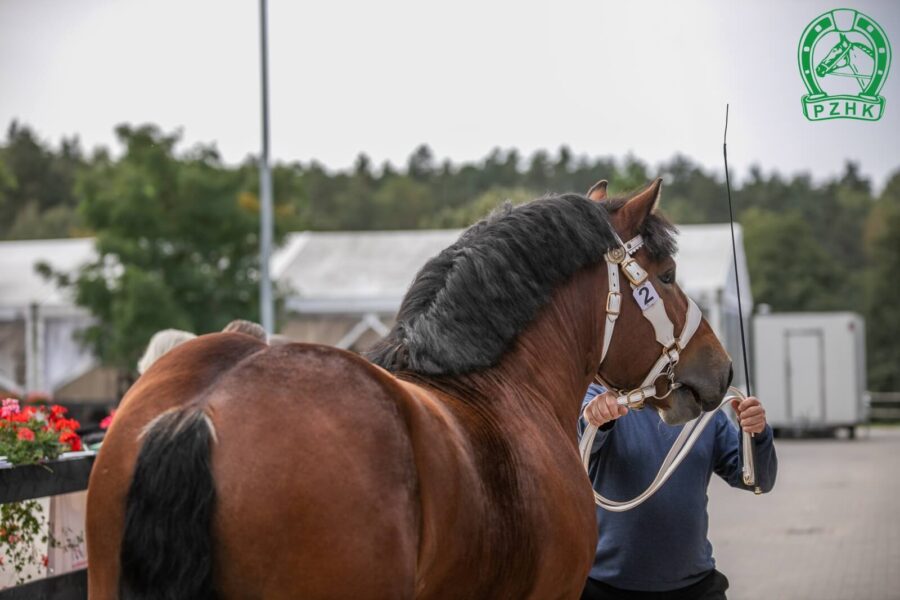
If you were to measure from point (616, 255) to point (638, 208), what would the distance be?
0.20 meters

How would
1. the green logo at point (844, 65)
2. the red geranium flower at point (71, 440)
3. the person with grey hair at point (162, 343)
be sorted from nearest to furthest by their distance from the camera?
the green logo at point (844, 65) → the red geranium flower at point (71, 440) → the person with grey hair at point (162, 343)

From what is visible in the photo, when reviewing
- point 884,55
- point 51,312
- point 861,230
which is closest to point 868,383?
point 861,230

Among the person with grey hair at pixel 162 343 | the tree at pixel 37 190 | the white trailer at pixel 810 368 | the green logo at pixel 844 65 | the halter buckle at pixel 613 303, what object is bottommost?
the white trailer at pixel 810 368

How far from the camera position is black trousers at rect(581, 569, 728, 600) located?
405cm

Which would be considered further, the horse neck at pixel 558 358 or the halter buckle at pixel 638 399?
the halter buckle at pixel 638 399

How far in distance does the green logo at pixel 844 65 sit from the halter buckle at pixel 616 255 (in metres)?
1.65

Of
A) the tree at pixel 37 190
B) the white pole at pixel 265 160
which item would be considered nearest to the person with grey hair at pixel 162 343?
the white pole at pixel 265 160

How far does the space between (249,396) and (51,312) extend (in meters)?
24.9

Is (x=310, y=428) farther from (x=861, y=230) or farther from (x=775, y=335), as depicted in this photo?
(x=861, y=230)

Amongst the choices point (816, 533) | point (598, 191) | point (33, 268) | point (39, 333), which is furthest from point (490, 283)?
point (33, 268)

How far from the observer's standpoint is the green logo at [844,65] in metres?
4.66

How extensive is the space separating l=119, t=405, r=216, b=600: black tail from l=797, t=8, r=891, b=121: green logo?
11.2 feet

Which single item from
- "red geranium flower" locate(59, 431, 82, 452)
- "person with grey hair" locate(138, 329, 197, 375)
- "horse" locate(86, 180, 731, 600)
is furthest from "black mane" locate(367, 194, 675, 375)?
"person with grey hair" locate(138, 329, 197, 375)

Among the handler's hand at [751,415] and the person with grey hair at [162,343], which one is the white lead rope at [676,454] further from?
the person with grey hair at [162,343]
